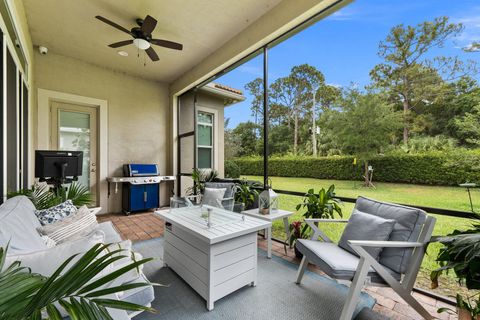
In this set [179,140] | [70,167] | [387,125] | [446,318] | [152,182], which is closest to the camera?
[446,318]

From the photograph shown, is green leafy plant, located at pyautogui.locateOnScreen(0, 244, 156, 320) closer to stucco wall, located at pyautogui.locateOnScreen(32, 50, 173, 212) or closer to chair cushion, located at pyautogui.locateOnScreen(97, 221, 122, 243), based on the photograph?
chair cushion, located at pyautogui.locateOnScreen(97, 221, 122, 243)

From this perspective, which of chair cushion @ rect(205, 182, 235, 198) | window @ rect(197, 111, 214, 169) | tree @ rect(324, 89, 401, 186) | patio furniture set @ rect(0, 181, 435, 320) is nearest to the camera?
patio furniture set @ rect(0, 181, 435, 320)

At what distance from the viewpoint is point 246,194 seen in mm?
3459

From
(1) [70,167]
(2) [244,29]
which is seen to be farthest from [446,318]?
(1) [70,167]

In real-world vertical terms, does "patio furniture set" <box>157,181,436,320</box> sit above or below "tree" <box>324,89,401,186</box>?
below

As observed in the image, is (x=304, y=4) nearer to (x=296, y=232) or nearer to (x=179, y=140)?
(x=296, y=232)

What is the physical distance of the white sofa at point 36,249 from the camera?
1.02m

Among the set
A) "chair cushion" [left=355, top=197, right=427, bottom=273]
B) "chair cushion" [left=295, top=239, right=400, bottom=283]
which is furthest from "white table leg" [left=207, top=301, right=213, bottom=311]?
"chair cushion" [left=355, top=197, right=427, bottom=273]

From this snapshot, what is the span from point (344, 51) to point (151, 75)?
170 inches

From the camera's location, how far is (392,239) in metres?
1.83

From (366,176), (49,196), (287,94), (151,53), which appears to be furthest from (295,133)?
(49,196)

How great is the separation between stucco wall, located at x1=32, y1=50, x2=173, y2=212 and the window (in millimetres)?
789

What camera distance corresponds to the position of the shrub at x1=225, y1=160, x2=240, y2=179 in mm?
4512

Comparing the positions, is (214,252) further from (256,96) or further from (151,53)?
(151,53)
